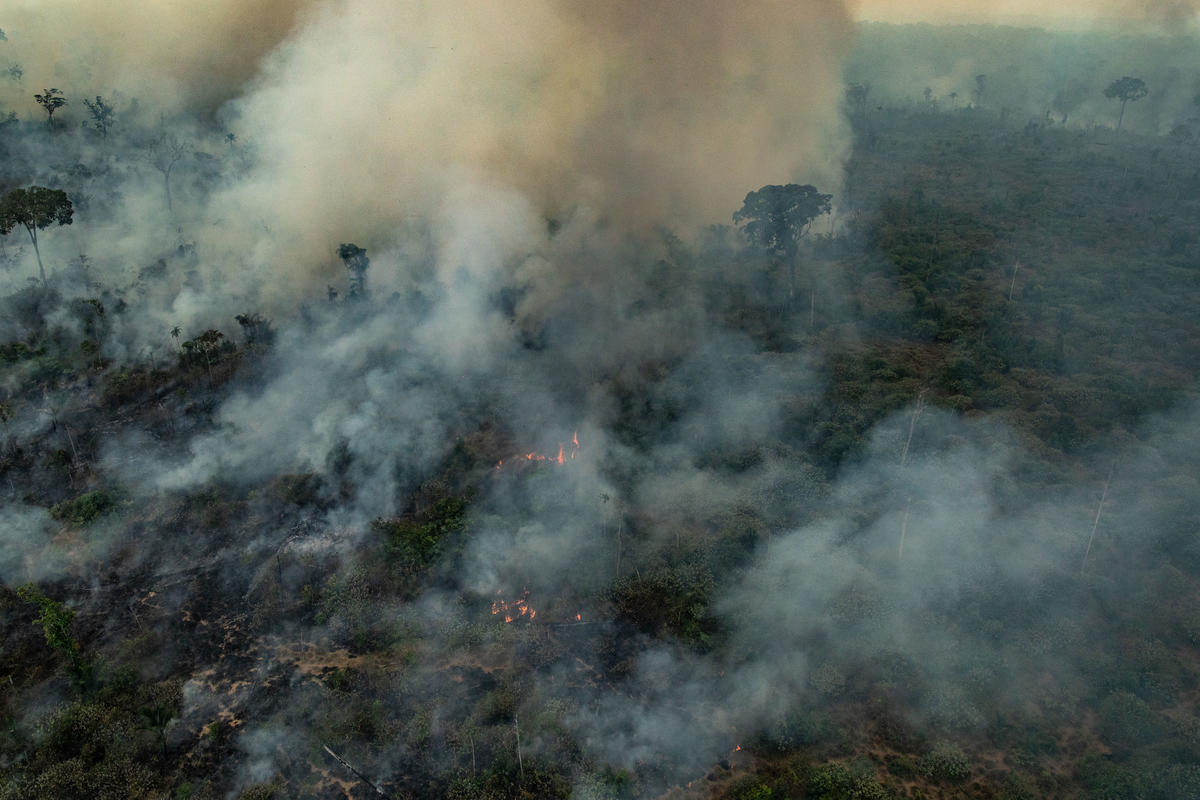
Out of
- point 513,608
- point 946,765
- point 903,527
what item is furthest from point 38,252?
point 946,765

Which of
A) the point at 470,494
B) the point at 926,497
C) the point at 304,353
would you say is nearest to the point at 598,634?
the point at 470,494

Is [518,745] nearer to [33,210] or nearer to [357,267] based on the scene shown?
[357,267]

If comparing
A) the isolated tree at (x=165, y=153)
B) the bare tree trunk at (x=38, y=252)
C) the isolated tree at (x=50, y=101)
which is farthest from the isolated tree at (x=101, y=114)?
the bare tree trunk at (x=38, y=252)

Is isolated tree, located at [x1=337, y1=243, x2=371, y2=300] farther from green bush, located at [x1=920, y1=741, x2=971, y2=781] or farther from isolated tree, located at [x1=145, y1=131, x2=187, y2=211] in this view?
green bush, located at [x1=920, y1=741, x2=971, y2=781]

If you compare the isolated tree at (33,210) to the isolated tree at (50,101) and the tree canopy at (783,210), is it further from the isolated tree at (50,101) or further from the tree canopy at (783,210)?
the tree canopy at (783,210)

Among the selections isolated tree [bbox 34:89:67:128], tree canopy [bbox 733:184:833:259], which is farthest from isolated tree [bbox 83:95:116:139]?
tree canopy [bbox 733:184:833:259]
